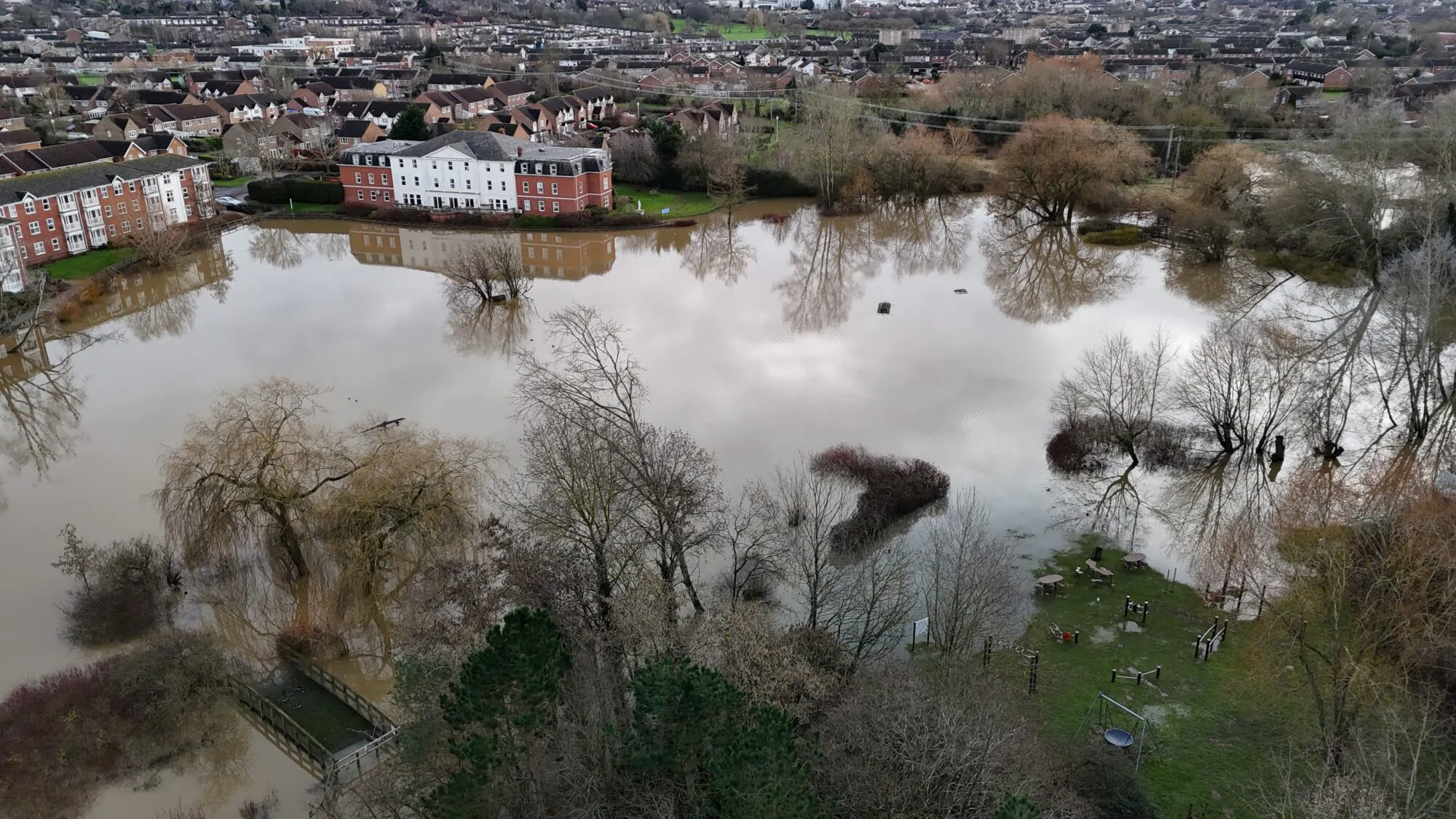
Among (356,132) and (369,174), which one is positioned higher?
(356,132)

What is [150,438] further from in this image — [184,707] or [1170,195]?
[1170,195]

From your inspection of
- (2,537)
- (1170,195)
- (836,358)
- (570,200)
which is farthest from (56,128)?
(1170,195)

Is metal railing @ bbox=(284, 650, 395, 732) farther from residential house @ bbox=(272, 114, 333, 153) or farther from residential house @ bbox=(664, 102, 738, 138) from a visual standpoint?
residential house @ bbox=(272, 114, 333, 153)

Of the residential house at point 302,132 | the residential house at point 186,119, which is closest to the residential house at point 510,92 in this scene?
the residential house at point 302,132

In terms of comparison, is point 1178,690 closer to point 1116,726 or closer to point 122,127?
point 1116,726

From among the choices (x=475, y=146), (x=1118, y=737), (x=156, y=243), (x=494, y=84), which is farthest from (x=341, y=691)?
(x=494, y=84)

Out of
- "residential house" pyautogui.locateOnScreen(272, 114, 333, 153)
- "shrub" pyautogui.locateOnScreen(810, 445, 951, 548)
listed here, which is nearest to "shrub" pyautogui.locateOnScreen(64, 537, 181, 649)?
"shrub" pyautogui.locateOnScreen(810, 445, 951, 548)

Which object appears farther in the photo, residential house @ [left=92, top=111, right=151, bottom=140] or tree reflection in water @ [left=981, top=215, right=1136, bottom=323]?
residential house @ [left=92, top=111, right=151, bottom=140]
